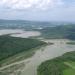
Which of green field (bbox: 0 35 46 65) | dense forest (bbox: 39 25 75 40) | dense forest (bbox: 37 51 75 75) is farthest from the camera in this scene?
dense forest (bbox: 39 25 75 40)

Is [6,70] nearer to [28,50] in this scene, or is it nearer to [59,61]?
[59,61]

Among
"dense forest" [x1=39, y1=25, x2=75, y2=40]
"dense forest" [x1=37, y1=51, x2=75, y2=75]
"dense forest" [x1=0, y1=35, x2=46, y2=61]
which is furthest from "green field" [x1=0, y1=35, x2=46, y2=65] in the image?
"dense forest" [x1=39, y1=25, x2=75, y2=40]

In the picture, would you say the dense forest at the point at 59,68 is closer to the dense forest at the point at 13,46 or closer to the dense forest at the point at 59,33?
the dense forest at the point at 13,46

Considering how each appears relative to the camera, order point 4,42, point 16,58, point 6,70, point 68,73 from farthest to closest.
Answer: point 4,42 → point 16,58 → point 6,70 → point 68,73

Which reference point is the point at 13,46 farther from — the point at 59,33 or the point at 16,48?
the point at 59,33

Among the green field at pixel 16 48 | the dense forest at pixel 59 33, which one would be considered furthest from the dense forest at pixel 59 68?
the dense forest at pixel 59 33

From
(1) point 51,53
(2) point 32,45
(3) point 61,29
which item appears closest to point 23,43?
(2) point 32,45

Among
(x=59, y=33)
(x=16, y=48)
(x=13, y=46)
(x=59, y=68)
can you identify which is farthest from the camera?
(x=59, y=33)

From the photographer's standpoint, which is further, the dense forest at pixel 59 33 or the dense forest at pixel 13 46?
the dense forest at pixel 59 33

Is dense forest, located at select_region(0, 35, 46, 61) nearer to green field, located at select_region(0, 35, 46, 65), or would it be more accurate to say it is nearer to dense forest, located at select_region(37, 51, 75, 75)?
green field, located at select_region(0, 35, 46, 65)

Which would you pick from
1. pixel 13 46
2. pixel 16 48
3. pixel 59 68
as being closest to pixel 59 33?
pixel 13 46

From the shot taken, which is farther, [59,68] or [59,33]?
[59,33]
